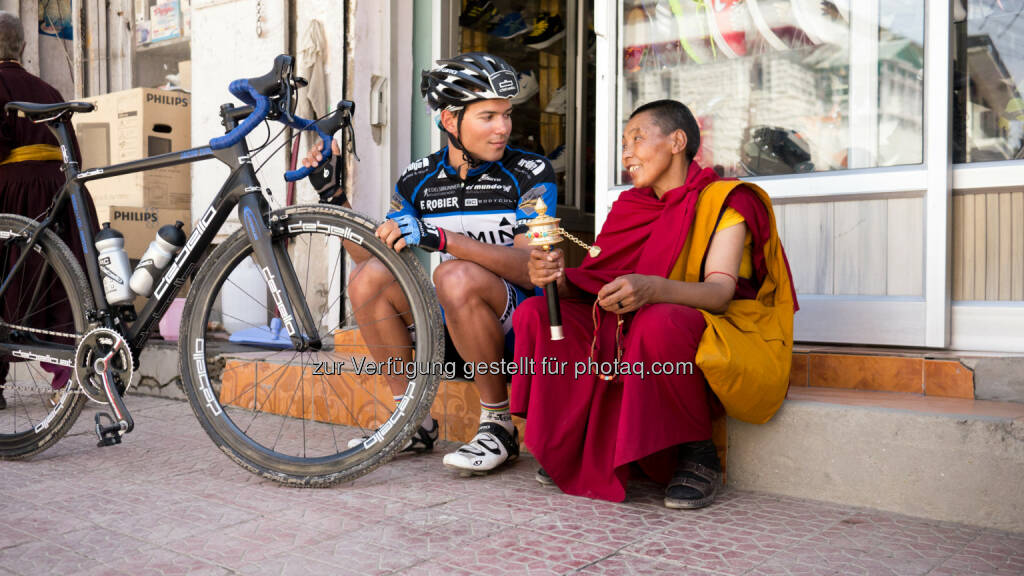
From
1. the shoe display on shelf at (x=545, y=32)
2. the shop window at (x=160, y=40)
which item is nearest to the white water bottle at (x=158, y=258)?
the shoe display on shelf at (x=545, y=32)

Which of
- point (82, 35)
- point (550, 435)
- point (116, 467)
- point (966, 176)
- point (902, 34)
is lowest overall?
point (116, 467)

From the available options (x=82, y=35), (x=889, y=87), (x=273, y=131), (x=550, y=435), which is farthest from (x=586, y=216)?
(x=82, y=35)

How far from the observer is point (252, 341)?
12.8 feet

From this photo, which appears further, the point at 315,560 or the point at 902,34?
the point at 902,34

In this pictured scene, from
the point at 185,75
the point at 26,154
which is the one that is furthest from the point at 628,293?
the point at 185,75

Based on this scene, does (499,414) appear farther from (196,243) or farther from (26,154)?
(26,154)

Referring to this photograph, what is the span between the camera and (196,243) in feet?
7.97

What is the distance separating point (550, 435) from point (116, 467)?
4.68ft

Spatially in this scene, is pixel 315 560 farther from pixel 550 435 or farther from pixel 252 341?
pixel 252 341

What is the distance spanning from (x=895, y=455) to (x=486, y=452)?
1102 millimetres

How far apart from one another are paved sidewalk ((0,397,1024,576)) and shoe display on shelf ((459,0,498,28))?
3288mm

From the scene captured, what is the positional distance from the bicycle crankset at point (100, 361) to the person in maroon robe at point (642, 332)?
126cm

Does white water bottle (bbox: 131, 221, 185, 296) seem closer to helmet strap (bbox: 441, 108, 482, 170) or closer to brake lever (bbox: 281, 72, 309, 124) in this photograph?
brake lever (bbox: 281, 72, 309, 124)

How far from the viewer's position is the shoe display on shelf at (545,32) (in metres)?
5.29
